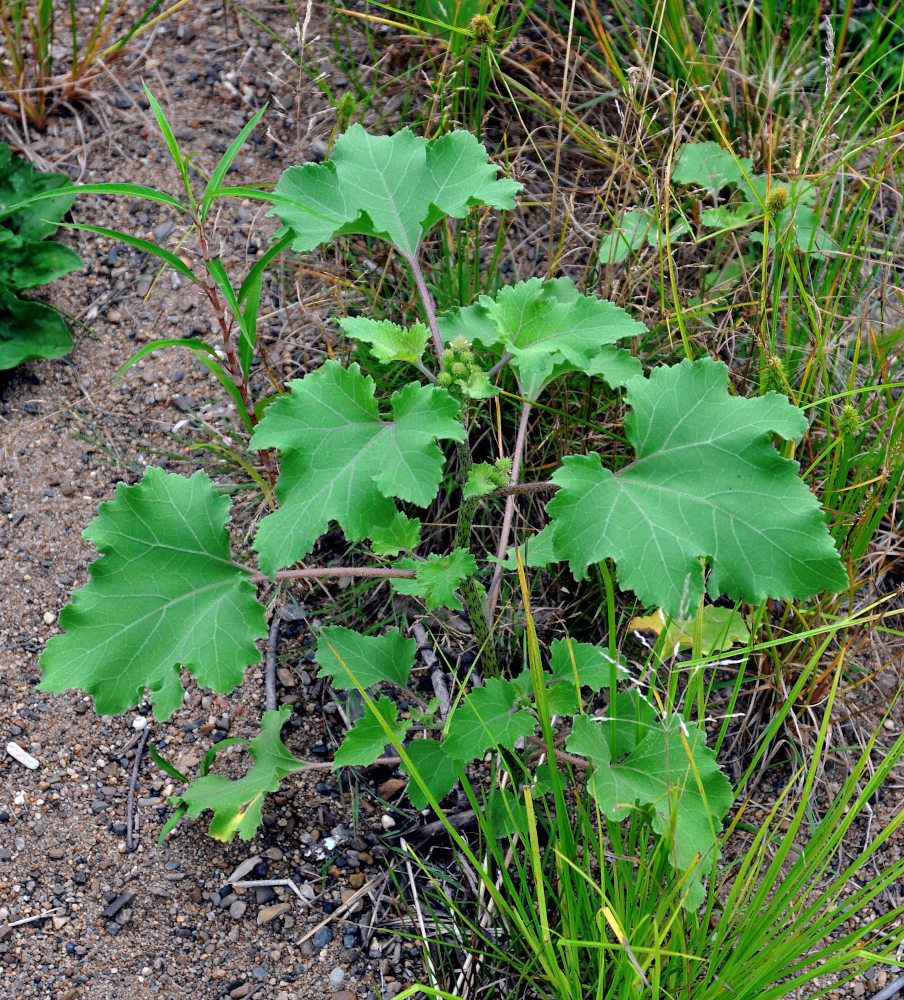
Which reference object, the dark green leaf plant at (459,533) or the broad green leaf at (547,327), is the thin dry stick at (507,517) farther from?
the broad green leaf at (547,327)

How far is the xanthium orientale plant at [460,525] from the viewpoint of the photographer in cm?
170

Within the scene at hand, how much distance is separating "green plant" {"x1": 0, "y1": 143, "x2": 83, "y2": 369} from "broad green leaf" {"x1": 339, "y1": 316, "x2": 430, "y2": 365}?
1246 millimetres

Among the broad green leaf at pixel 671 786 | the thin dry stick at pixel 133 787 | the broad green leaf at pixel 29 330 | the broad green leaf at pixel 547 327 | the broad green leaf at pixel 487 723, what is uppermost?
the broad green leaf at pixel 547 327

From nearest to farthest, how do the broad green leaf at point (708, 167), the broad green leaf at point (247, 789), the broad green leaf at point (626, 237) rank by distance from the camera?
the broad green leaf at point (247, 789) < the broad green leaf at point (626, 237) < the broad green leaf at point (708, 167)

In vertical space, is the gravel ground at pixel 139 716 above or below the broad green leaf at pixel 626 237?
below

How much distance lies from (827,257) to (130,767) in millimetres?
2137

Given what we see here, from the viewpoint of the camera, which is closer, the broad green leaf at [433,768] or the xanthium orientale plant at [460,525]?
the xanthium orientale plant at [460,525]

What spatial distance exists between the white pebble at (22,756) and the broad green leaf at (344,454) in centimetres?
95

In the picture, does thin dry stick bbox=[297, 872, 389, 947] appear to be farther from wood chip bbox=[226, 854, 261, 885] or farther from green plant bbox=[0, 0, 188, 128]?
green plant bbox=[0, 0, 188, 128]

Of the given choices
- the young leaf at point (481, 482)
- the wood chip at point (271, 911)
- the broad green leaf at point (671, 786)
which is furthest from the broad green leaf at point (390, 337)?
the wood chip at point (271, 911)

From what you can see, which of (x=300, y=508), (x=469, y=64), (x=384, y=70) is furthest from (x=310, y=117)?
(x=300, y=508)

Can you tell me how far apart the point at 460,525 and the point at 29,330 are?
1.48 m

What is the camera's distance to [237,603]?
187 cm

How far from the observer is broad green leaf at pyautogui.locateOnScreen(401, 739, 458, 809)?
1.99m
